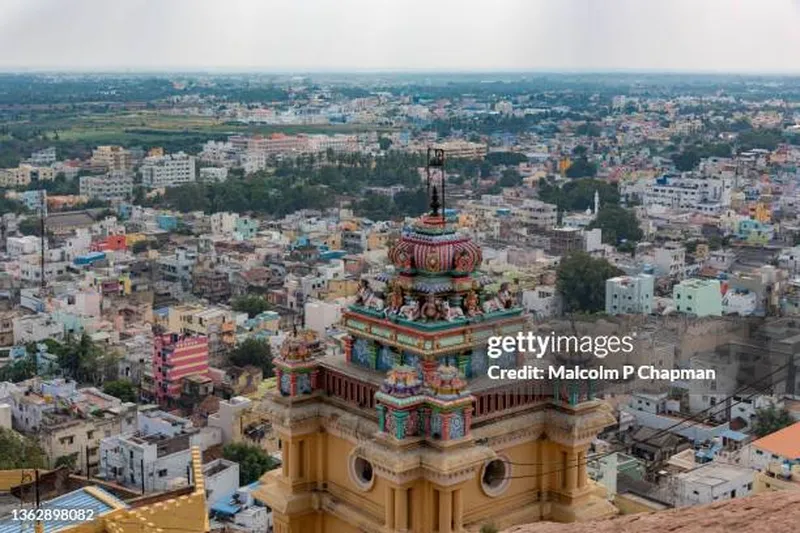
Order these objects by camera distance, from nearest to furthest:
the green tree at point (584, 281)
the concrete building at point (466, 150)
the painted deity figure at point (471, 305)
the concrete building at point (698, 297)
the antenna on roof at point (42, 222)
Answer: the painted deity figure at point (471, 305) → the concrete building at point (698, 297) → the green tree at point (584, 281) → the antenna on roof at point (42, 222) → the concrete building at point (466, 150)

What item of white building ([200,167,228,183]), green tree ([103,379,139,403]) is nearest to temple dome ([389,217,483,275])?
green tree ([103,379,139,403])

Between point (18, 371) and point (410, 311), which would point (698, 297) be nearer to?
point (18, 371)

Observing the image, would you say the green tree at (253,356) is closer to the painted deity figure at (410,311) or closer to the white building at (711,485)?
the white building at (711,485)

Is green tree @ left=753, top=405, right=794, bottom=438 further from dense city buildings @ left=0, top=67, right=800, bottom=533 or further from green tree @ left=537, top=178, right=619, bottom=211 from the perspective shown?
green tree @ left=537, top=178, right=619, bottom=211

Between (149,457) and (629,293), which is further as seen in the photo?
(629,293)

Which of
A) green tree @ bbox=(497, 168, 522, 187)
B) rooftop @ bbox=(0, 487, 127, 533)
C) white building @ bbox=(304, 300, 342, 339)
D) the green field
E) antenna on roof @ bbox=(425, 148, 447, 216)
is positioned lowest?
green tree @ bbox=(497, 168, 522, 187)

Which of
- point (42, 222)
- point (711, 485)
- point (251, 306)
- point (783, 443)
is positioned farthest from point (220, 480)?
point (42, 222)

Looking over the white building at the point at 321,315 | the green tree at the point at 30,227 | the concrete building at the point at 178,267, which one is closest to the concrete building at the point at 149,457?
the white building at the point at 321,315
